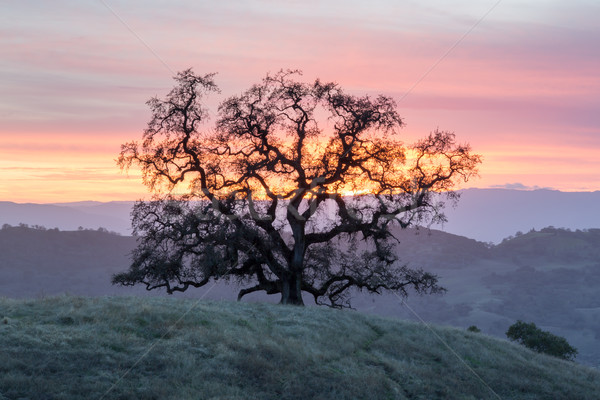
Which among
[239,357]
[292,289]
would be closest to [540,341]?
[292,289]

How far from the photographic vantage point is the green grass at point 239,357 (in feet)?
59.7

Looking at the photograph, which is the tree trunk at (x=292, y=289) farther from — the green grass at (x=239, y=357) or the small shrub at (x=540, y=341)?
the small shrub at (x=540, y=341)

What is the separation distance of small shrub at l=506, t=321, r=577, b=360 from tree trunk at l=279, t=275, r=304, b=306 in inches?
618

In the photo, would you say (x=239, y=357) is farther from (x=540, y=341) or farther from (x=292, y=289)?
(x=540, y=341)

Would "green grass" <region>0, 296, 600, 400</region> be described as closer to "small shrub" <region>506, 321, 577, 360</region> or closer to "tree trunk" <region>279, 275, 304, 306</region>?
"tree trunk" <region>279, 275, 304, 306</region>

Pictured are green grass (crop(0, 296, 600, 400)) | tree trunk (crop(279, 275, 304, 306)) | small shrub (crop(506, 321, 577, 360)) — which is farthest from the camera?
small shrub (crop(506, 321, 577, 360))

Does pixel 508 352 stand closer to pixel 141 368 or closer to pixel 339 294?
pixel 339 294

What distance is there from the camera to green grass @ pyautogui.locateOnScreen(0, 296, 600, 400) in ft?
59.7

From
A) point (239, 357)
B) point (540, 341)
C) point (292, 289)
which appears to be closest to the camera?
point (239, 357)

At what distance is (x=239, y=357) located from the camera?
21.5m

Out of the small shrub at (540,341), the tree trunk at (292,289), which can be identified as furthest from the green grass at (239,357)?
the small shrub at (540,341)

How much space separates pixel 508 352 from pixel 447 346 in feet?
13.3

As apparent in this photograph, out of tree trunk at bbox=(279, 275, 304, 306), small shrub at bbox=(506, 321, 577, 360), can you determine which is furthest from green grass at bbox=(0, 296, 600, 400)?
small shrub at bbox=(506, 321, 577, 360)

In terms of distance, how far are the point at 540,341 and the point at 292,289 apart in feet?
57.0
